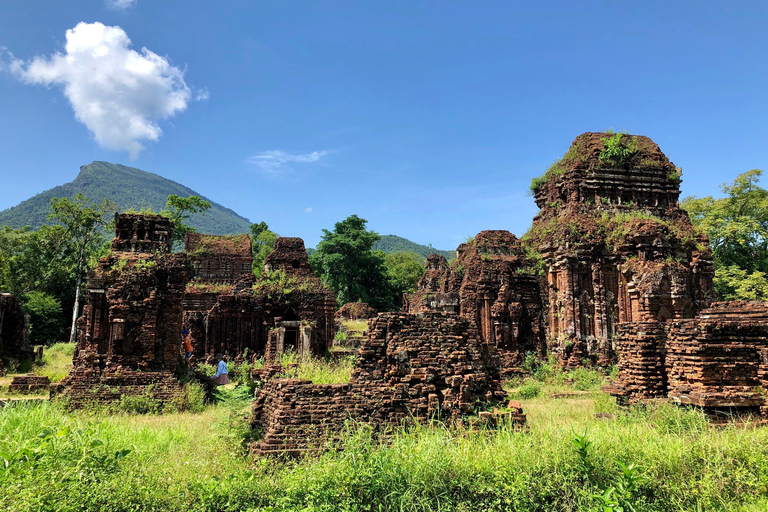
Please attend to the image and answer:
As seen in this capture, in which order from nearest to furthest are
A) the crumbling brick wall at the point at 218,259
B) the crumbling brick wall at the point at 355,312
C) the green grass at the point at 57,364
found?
the green grass at the point at 57,364, the crumbling brick wall at the point at 218,259, the crumbling brick wall at the point at 355,312

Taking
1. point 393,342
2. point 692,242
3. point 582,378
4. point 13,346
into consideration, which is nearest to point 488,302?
point 582,378

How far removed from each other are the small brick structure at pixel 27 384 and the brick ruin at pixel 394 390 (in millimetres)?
10953

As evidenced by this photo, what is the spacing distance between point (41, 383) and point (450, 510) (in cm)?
1479

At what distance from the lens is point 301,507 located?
527 cm

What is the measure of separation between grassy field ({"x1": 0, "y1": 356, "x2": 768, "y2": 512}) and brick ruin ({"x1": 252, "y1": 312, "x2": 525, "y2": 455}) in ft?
1.23

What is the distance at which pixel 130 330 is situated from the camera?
527 inches

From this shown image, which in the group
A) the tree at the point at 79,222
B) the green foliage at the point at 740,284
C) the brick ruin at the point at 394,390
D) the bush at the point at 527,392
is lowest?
the bush at the point at 527,392

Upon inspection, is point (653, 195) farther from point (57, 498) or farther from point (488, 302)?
point (57, 498)

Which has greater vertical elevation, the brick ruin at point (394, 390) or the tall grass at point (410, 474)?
the brick ruin at point (394, 390)

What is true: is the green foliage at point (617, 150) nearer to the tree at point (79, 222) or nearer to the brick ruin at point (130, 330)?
the brick ruin at point (130, 330)

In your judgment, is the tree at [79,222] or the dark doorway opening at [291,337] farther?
the tree at [79,222]

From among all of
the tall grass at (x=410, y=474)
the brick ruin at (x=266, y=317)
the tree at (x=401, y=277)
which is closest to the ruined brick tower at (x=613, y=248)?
the brick ruin at (x=266, y=317)

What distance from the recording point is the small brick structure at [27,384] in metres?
14.7

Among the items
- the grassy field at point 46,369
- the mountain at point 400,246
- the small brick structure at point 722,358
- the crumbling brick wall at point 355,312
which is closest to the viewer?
the small brick structure at point 722,358
